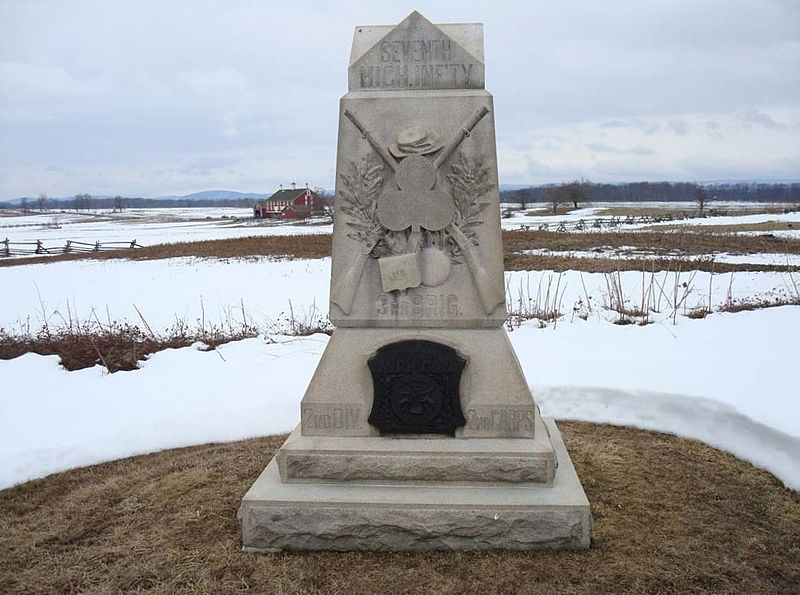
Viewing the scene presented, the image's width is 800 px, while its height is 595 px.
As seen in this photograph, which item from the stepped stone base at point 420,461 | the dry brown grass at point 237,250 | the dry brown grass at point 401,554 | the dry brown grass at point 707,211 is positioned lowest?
the dry brown grass at point 401,554

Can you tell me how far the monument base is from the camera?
144 inches

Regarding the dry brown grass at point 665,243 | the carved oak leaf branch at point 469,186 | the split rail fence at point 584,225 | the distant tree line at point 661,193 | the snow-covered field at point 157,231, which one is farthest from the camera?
the distant tree line at point 661,193

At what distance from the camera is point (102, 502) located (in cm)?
449

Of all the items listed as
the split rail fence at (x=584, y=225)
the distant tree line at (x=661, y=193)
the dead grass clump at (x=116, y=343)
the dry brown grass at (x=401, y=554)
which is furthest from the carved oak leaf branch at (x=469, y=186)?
the distant tree line at (x=661, y=193)

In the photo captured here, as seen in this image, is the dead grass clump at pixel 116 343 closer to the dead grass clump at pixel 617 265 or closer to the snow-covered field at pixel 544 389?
the snow-covered field at pixel 544 389

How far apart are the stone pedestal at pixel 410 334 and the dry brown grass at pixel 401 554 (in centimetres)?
28

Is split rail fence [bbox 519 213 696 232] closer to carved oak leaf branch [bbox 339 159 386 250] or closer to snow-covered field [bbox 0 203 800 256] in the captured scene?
snow-covered field [bbox 0 203 800 256]

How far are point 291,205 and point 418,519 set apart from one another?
72.1 m

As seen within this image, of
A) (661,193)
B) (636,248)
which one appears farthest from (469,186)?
(661,193)

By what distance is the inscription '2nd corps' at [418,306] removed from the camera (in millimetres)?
4031

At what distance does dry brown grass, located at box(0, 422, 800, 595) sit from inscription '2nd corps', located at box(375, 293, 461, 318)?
1.45 m

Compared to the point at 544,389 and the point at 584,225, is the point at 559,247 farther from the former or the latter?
the point at 544,389

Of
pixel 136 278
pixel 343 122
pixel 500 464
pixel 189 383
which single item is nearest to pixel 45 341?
pixel 189 383

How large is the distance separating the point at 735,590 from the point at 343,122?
3.45 meters
